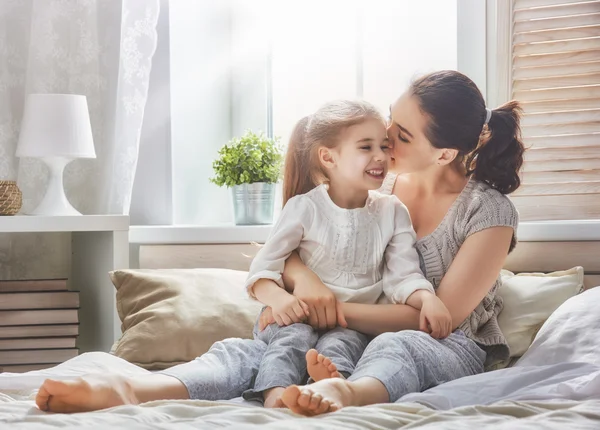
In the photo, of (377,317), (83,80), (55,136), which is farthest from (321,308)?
(83,80)

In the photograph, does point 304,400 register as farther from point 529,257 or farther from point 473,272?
point 529,257

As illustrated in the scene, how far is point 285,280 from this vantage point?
1.68 metres

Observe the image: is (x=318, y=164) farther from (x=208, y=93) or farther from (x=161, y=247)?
(x=208, y=93)

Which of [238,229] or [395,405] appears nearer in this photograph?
[395,405]

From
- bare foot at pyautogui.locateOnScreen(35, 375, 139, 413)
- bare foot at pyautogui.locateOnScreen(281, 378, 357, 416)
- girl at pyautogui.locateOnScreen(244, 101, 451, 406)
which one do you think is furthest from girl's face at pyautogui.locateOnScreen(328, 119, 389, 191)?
bare foot at pyautogui.locateOnScreen(35, 375, 139, 413)

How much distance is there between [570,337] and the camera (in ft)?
5.16

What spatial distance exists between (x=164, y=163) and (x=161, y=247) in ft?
1.04

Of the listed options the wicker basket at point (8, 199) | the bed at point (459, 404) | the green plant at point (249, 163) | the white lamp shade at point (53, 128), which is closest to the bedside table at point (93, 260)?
the wicker basket at point (8, 199)

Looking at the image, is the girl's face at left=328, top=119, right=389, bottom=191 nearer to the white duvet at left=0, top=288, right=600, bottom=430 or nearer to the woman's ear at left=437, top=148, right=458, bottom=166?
the woman's ear at left=437, top=148, right=458, bottom=166

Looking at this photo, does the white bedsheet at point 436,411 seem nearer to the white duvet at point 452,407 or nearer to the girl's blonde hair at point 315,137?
the white duvet at point 452,407

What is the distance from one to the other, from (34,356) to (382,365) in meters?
1.21

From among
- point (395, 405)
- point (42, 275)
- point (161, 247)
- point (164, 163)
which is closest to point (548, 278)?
point (395, 405)

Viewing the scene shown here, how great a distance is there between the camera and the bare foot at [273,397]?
1302mm

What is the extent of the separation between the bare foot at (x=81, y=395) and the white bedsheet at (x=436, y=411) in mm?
23
